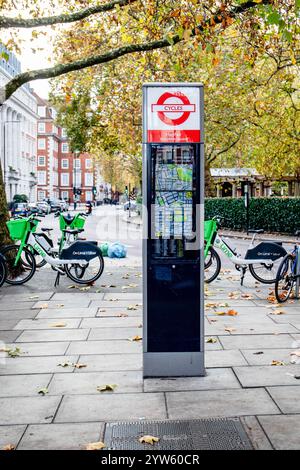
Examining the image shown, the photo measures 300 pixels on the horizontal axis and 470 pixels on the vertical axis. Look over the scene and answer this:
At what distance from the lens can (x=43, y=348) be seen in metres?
6.60

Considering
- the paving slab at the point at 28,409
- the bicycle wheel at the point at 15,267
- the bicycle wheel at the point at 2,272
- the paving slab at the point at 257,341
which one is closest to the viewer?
the paving slab at the point at 28,409

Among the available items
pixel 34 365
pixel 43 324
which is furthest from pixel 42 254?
pixel 34 365

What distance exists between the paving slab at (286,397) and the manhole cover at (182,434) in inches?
19.5

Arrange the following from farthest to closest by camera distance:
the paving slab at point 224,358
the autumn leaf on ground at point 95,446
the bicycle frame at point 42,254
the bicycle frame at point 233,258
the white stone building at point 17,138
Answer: the white stone building at point 17,138, the bicycle frame at point 233,258, the bicycle frame at point 42,254, the paving slab at point 224,358, the autumn leaf on ground at point 95,446

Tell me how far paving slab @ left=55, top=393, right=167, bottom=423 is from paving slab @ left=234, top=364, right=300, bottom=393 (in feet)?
2.95

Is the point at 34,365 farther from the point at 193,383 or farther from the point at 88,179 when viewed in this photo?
the point at 88,179

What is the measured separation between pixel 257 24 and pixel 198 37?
210cm

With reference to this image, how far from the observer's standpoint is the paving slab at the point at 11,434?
13.0 ft

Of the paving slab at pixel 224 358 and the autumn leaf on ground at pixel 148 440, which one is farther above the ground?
the autumn leaf on ground at pixel 148 440

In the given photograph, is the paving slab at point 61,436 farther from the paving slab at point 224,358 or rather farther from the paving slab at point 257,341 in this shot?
the paving slab at point 257,341

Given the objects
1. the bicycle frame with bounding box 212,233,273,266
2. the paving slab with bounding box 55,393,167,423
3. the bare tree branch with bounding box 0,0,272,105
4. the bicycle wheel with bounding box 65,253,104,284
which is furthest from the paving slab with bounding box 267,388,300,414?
the bare tree branch with bounding box 0,0,272,105

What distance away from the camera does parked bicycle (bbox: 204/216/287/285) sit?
35.7 ft

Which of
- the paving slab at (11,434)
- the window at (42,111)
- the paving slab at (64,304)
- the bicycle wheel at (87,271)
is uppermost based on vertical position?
the window at (42,111)

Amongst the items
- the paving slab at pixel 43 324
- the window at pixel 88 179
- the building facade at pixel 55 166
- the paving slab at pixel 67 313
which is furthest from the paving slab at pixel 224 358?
the window at pixel 88 179
